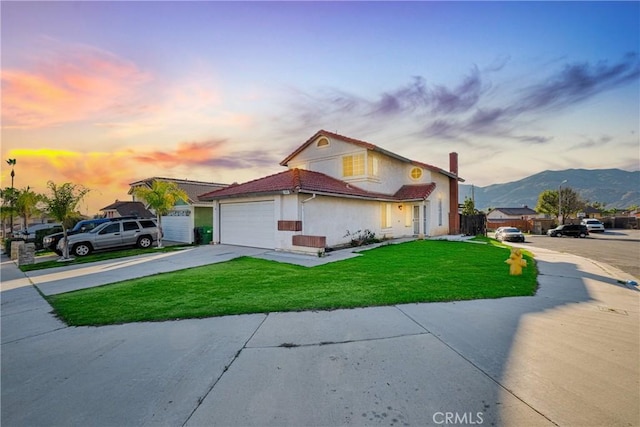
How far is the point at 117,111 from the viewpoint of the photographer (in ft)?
37.0

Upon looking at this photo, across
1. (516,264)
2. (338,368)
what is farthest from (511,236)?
(338,368)

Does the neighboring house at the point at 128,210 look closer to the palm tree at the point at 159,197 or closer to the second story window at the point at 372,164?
the palm tree at the point at 159,197

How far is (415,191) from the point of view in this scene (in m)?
19.7

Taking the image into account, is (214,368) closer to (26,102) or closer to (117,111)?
(26,102)

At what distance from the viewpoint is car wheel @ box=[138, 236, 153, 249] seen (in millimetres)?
16506

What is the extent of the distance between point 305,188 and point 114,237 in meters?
11.8

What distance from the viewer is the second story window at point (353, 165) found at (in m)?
17.5

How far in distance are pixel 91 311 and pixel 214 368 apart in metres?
3.89

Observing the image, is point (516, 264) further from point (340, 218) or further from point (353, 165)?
point (353, 165)

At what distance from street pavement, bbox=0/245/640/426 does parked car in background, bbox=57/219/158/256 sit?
37.6 feet

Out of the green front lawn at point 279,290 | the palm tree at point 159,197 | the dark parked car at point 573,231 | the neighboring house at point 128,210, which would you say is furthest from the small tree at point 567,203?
the neighboring house at point 128,210

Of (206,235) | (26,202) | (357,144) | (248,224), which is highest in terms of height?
(357,144)

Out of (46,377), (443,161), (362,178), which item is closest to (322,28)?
(362,178)

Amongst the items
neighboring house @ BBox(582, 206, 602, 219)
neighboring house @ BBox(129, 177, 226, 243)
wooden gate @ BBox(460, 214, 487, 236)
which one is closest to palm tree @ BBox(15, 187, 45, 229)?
neighboring house @ BBox(129, 177, 226, 243)
